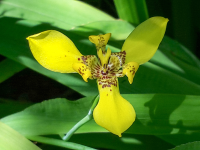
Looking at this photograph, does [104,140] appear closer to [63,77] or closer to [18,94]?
[63,77]

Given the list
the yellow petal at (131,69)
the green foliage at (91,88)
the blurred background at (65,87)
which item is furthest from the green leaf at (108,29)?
the blurred background at (65,87)

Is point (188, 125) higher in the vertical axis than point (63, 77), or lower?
lower

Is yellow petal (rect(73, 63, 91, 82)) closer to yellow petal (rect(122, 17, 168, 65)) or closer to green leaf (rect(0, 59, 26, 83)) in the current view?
yellow petal (rect(122, 17, 168, 65))

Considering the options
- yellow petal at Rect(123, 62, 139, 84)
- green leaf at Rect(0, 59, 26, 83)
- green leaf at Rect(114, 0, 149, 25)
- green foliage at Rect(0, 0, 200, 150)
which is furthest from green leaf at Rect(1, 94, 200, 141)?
green leaf at Rect(114, 0, 149, 25)

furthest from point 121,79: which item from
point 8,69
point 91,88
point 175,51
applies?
point 8,69

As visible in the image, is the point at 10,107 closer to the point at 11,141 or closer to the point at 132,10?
the point at 11,141

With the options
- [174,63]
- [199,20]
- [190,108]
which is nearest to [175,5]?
[199,20]

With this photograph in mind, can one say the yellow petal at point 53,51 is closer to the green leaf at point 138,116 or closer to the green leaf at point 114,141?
the green leaf at point 138,116
